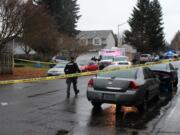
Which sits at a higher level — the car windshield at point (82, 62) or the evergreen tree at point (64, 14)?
the evergreen tree at point (64, 14)

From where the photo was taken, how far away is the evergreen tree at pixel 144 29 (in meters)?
77.1

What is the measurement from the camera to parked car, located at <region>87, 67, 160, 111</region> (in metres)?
12.1

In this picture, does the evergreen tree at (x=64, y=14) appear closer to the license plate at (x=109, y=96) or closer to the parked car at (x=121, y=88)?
the parked car at (x=121, y=88)

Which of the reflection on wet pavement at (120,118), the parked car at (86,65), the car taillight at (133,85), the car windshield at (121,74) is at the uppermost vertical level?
the car windshield at (121,74)

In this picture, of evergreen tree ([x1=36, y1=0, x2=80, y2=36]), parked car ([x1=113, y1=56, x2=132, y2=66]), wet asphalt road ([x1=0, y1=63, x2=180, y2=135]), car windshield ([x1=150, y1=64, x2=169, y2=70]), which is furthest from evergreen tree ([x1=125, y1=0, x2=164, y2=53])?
wet asphalt road ([x1=0, y1=63, x2=180, y2=135])

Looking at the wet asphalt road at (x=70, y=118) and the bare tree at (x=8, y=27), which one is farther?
the bare tree at (x=8, y=27)

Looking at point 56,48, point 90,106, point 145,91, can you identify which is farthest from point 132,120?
point 56,48

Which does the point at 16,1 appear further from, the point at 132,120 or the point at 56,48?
the point at 132,120

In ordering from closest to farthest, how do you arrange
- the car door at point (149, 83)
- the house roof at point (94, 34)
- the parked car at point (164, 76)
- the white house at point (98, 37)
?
1. the car door at point (149, 83)
2. the parked car at point (164, 76)
3. the white house at point (98, 37)
4. the house roof at point (94, 34)

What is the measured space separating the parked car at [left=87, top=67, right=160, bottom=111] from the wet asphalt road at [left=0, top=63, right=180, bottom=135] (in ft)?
1.35

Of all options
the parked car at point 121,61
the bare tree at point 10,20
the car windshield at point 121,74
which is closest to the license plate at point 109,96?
the car windshield at point 121,74

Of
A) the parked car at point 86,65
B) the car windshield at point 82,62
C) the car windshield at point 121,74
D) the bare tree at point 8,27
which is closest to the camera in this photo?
the car windshield at point 121,74

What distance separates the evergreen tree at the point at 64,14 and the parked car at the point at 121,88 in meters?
44.6

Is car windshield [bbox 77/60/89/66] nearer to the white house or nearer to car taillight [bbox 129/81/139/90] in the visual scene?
car taillight [bbox 129/81/139/90]
